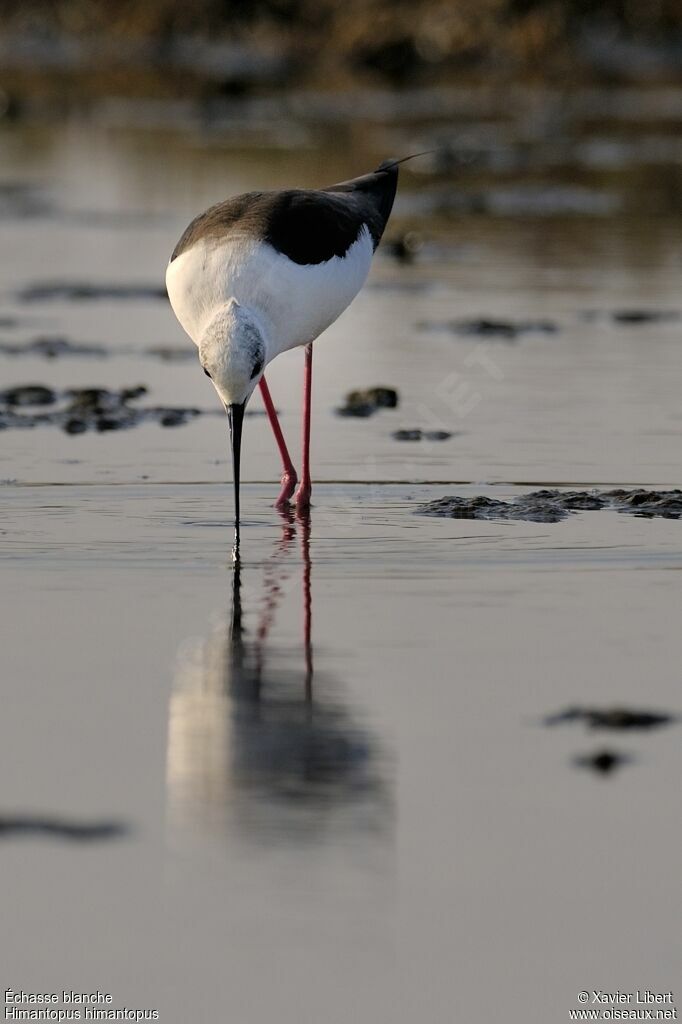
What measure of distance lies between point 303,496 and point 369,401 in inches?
83.7

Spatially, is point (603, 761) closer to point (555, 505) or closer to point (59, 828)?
point (59, 828)

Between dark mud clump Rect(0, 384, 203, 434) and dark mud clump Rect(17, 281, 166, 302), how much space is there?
3376 mm

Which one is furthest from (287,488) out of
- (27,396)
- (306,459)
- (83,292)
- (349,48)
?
(349,48)

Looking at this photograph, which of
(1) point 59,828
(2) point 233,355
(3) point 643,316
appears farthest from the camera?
(3) point 643,316

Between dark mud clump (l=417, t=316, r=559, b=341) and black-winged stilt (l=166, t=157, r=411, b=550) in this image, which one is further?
dark mud clump (l=417, t=316, r=559, b=341)

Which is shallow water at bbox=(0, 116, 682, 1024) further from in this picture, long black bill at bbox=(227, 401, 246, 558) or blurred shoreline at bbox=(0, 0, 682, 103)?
blurred shoreline at bbox=(0, 0, 682, 103)

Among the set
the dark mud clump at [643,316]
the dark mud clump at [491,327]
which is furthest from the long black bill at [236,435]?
the dark mud clump at [643,316]

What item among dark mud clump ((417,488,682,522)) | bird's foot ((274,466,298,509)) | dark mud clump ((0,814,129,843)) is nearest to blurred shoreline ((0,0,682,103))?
bird's foot ((274,466,298,509))

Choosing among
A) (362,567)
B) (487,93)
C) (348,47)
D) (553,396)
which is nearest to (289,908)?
(362,567)

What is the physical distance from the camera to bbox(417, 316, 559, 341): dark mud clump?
41.3 feet

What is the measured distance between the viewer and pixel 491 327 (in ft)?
41.5

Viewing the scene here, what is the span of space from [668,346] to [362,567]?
16.9 ft

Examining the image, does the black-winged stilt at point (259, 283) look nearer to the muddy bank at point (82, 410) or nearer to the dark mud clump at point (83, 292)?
the muddy bank at point (82, 410)

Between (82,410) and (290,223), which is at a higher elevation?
(290,223)
